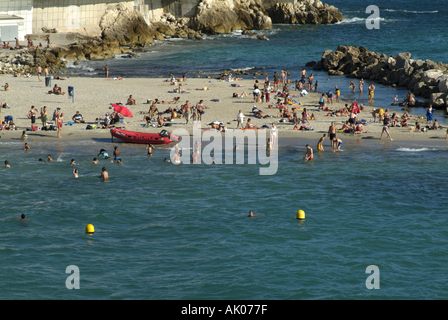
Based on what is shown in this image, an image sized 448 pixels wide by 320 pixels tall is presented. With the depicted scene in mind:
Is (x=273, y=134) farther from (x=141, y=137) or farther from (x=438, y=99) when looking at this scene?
(x=438, y=99)

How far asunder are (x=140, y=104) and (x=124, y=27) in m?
31.7

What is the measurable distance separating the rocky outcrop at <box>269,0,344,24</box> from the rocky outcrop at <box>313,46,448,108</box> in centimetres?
3171

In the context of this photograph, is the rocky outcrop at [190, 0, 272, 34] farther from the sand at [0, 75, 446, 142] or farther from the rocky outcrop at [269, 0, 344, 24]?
the sand at [0, 75, 446, 142]

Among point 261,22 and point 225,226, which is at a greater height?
point 261,22

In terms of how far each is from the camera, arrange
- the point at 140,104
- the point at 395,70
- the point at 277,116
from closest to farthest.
→ 1. the point at 277,116
2. the point at 140,104
3. the point at 395,70

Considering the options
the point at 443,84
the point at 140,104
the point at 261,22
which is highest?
the point at 261,22

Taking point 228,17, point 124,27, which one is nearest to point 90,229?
point 124,27

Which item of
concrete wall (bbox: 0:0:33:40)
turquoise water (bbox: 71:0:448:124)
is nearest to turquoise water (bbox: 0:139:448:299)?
turquoise water (bbox: 71:0:448:124)

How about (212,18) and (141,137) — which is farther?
(212,18)

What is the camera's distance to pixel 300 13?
87625 millimetres

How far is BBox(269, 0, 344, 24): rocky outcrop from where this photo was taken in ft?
285

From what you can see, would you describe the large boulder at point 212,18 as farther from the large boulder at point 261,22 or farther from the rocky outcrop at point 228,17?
the large boulder at point 261,22

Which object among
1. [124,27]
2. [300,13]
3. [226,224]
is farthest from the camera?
[300,13]

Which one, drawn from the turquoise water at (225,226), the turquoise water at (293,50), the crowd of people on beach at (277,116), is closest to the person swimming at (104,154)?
the turquoise water at (225,226)
